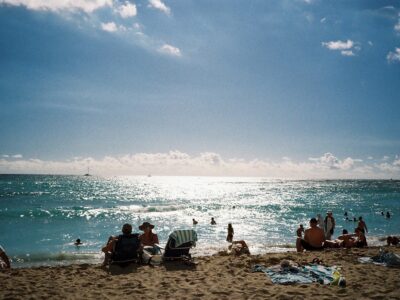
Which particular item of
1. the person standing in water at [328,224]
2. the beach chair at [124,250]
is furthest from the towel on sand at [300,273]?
the person standing in water at [328,224]

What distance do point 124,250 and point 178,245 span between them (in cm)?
159

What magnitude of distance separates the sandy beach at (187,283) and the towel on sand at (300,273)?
0.79 feet

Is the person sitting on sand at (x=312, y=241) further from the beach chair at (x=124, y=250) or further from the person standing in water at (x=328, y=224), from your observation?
the beach chair at (x=124, y=250)

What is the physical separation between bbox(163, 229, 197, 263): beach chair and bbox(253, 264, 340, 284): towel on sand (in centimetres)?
224

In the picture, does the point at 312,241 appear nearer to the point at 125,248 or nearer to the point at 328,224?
the point at 328,224

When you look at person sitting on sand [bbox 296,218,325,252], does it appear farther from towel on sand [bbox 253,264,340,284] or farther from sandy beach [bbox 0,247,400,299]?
towel on sand [bbox 253,264,340,284]

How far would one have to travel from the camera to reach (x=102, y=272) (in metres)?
8.27

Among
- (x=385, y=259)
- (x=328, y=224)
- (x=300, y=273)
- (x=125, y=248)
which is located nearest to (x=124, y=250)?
(x=125, y=248)

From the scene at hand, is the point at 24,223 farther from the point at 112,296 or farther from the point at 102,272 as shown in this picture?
the point at 112,296

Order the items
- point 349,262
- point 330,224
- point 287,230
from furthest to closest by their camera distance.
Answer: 1. point 287,230
2. point 330,224
3. point 349,262

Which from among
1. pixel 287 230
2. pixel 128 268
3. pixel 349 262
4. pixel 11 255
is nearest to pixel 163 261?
pixel 128 268

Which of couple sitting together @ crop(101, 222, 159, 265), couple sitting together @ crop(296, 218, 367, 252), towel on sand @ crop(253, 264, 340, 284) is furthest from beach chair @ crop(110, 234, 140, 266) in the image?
couple sitting together @ crop(296, 218, 367, 252)

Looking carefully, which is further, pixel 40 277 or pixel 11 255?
pixel 11 255

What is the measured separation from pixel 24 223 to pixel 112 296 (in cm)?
2602
